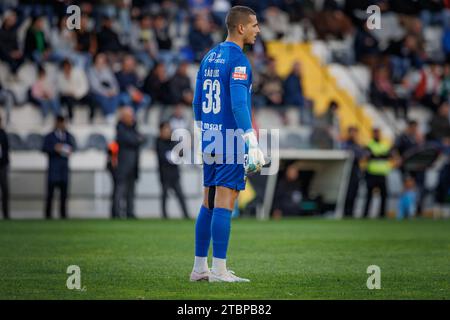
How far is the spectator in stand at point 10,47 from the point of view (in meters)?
25.7

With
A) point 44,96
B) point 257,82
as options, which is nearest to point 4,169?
point 44,96

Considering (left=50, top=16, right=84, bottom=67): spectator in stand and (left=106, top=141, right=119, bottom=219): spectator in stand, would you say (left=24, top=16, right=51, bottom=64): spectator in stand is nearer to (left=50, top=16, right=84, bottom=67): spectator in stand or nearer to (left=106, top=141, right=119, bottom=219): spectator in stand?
(left=50, top=16, right=84, bottom=67): spectator in stand

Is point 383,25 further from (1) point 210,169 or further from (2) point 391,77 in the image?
(1) point 210,169

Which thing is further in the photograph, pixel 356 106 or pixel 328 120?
pixel 356 106

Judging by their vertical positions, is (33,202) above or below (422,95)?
below

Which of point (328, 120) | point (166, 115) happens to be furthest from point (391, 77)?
point (166, 115)

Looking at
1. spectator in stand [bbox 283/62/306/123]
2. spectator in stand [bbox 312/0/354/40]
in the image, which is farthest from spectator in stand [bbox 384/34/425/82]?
spectator in stand [bbox 283/62/306/123]

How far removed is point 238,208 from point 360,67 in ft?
23.9

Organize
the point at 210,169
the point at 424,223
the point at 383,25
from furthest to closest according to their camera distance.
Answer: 1. the point at 383,25
2. the point at 424,223
3. the point at 210,169

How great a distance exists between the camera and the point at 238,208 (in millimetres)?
24922

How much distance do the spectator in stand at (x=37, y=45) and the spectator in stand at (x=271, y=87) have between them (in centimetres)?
513

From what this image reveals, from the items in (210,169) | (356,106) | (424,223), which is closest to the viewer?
(210,169)

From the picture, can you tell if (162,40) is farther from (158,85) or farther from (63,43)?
(63,43)

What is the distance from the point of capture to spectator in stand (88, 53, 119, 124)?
2542 cm
